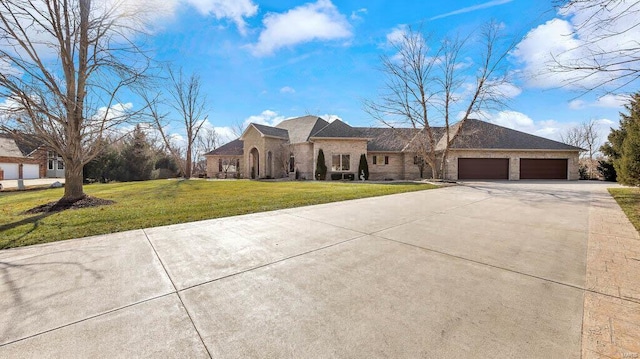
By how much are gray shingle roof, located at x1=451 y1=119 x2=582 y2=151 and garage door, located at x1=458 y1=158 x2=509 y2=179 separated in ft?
3.94

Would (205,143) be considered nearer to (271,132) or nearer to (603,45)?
(271,132)

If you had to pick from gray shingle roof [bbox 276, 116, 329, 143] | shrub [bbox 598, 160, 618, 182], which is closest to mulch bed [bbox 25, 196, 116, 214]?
gray shingle roof [bbox 276, 116, 329, 143]

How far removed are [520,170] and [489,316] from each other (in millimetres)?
26575

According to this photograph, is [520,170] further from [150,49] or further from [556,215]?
[150,49]

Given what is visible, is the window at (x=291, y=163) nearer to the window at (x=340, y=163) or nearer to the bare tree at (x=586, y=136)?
the window at (x=340, y=163)

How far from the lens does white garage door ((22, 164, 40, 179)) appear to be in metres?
29.2

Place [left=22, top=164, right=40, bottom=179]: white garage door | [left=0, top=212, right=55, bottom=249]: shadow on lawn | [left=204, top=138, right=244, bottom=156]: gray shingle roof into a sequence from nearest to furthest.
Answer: [left=0, top=212, right=55, bottom=249]: shadow on lawn
[left=22, top=164, right=40, bottom=179]: white garage door
[left=204, top=138, right=244, bottom=156]: gray shingle roof

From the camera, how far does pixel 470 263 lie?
3.51m

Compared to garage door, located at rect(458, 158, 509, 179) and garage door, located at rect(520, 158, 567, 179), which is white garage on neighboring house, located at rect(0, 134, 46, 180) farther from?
garage door, located at rect(520, 158, 567, 179)

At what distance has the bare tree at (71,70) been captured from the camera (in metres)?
7.33

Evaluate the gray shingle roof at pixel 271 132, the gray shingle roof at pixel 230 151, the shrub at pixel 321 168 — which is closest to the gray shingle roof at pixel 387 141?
the shrub at pixel 321 168

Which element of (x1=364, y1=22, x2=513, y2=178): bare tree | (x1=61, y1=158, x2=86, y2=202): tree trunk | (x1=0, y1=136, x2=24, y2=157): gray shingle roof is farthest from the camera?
(x1=0, y1=136, x2=24, y2=157): gray shingle roof

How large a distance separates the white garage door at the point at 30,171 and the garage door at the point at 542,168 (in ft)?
171

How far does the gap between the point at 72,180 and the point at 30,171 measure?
33.3 meters
